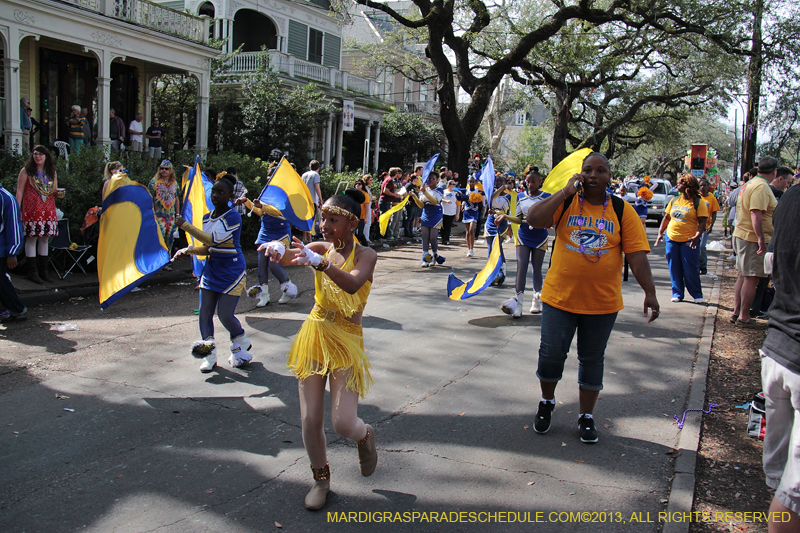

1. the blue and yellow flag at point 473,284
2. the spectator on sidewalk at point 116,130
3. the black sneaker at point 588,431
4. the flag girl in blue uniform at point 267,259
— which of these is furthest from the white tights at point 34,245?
the spectator on sidewalk at point 116,130

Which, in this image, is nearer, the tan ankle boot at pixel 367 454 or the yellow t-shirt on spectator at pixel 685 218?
the tan ankle boot at pixel 367 454

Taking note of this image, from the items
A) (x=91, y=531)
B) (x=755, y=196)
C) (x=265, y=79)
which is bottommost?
(x=91, y=531)

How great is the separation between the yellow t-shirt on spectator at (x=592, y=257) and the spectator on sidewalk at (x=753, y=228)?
13.9 ft

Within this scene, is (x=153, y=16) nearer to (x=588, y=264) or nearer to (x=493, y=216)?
(x=493, y=216)

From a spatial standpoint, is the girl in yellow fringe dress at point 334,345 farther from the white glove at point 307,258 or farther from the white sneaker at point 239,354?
the white sneaker at point 239,354

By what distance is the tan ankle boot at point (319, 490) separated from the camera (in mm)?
3520

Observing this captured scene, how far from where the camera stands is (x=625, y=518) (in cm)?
355

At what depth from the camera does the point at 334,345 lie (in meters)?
3.54

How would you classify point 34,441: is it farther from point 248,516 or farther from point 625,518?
point 625,518

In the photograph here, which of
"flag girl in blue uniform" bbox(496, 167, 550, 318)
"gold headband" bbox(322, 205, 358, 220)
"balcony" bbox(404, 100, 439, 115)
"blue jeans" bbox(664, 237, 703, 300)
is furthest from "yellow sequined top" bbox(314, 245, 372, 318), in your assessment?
"balcony" bbox(404, 100, 439, 115)

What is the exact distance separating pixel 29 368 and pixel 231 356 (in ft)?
6.00

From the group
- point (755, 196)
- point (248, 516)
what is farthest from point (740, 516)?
point (755, 196)

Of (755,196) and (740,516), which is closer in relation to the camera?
(740,516)

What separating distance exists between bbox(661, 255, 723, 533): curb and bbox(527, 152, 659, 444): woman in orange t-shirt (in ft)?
2.07
